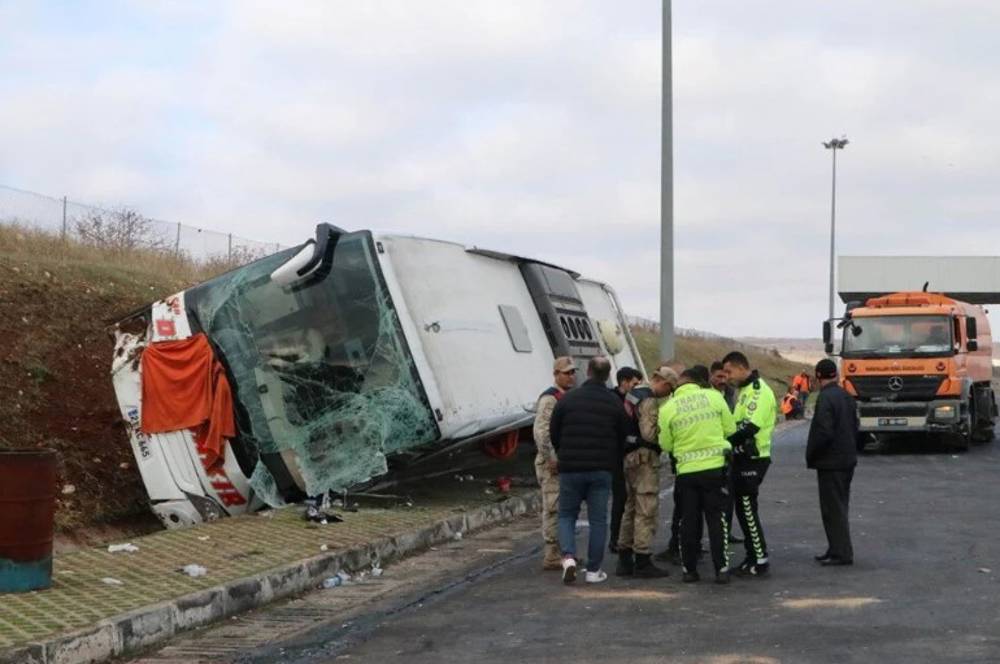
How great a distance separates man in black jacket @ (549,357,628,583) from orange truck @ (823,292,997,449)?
590 inches

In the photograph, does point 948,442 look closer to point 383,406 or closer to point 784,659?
point 383,406

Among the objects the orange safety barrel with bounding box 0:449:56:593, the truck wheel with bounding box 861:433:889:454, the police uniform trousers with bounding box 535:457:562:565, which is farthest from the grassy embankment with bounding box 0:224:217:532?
the truck wheel with bounding box 861:433:889:454

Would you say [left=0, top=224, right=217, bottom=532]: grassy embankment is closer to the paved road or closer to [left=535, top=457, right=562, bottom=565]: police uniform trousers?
the paved road

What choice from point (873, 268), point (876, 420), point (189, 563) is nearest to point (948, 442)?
point (876, 420)

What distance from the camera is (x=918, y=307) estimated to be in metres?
24.6

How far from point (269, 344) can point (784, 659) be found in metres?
7.65

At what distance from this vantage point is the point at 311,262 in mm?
13117

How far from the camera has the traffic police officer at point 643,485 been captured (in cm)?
1041

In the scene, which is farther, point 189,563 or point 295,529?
point 295,529

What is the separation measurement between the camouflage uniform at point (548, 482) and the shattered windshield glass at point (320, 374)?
8.16 feet

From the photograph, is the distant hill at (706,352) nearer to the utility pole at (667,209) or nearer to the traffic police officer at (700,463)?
the utility pole at (667,209)

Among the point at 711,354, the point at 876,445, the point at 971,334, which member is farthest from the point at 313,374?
the point at 711,354

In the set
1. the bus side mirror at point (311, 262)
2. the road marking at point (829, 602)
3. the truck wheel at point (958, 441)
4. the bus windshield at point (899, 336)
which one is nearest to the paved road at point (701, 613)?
the road marking at point (829, 602)

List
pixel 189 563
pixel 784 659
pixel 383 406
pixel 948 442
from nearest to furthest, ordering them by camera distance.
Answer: pixel 784 659 < pixel 189 563 < pixel 383 406 < pixel 948 442
